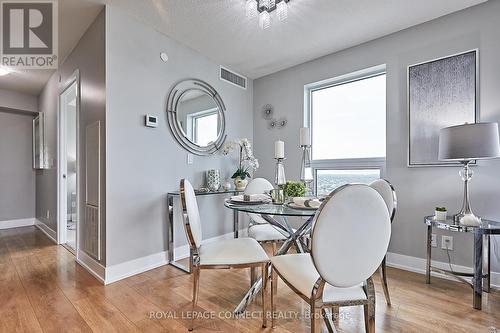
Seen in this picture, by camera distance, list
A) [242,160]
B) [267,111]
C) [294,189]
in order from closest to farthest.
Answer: [294,189]
[242,160]
[267,111]

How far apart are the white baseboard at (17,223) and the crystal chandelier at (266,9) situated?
5.36m

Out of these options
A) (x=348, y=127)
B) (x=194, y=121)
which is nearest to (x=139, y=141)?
(x=194, y=121)

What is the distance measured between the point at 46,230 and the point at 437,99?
221 inches

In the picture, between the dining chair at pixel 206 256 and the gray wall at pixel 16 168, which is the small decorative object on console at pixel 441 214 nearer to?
the dining chair at pixel 206 256

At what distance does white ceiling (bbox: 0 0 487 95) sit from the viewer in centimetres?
228

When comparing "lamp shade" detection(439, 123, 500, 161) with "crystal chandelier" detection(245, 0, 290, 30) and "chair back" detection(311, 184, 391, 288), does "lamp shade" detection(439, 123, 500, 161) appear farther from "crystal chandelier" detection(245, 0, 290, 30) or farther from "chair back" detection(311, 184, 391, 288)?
"crystal chandelier" detection(245, 0, 290, 30)

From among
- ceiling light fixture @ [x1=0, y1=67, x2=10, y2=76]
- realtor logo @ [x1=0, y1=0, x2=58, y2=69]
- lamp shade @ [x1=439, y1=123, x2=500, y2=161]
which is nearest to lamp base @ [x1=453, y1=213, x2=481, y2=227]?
lamp shade @ [x1=439, y1=123, x2=500, y2=161]

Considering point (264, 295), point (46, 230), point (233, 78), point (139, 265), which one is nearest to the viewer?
point (264, 295)

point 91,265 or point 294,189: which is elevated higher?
point 294,189

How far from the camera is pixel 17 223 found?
4633mm

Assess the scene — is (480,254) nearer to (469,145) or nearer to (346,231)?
(469,145)

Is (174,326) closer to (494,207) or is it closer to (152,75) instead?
(152,75)

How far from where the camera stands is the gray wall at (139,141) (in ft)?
7.72

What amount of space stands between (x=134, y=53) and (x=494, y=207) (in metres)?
3.60
